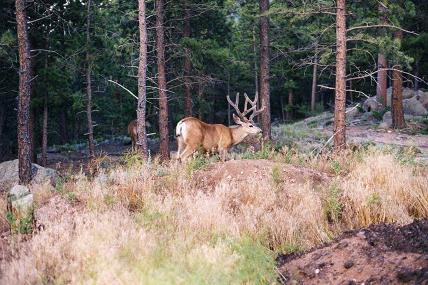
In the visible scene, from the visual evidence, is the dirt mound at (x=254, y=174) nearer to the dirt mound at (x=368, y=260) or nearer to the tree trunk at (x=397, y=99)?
the dirt mound at (x=368, y=260)

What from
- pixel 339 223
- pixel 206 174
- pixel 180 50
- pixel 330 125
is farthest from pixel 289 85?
pixel 339 223

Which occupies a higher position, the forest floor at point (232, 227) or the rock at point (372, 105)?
the rock at point (372, 105)

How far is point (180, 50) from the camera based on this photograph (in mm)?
19281

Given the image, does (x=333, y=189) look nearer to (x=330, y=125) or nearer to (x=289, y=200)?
(x=289, y=200)

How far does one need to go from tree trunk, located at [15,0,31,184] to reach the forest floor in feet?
11.4

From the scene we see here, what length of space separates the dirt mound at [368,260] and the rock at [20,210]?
3.43 meters

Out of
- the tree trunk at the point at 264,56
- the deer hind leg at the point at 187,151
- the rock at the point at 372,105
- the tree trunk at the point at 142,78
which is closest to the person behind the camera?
the tree trunk at the point at 142,78

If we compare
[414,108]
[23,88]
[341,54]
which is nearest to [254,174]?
[341,54]

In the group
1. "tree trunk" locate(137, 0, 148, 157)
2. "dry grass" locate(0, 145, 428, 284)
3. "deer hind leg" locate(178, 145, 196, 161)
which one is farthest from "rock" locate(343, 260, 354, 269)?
"deer hind leg" locate(178, 145, 196, 161)

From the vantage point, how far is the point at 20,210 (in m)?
8.05

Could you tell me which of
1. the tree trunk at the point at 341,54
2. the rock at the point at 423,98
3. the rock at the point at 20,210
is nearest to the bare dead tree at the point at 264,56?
the tree trunk at the point at 341,54

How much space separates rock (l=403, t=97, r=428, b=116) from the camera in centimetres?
2794

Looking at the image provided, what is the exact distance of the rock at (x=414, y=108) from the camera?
27.9 metres

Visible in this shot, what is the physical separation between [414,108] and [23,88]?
69.6 ft
